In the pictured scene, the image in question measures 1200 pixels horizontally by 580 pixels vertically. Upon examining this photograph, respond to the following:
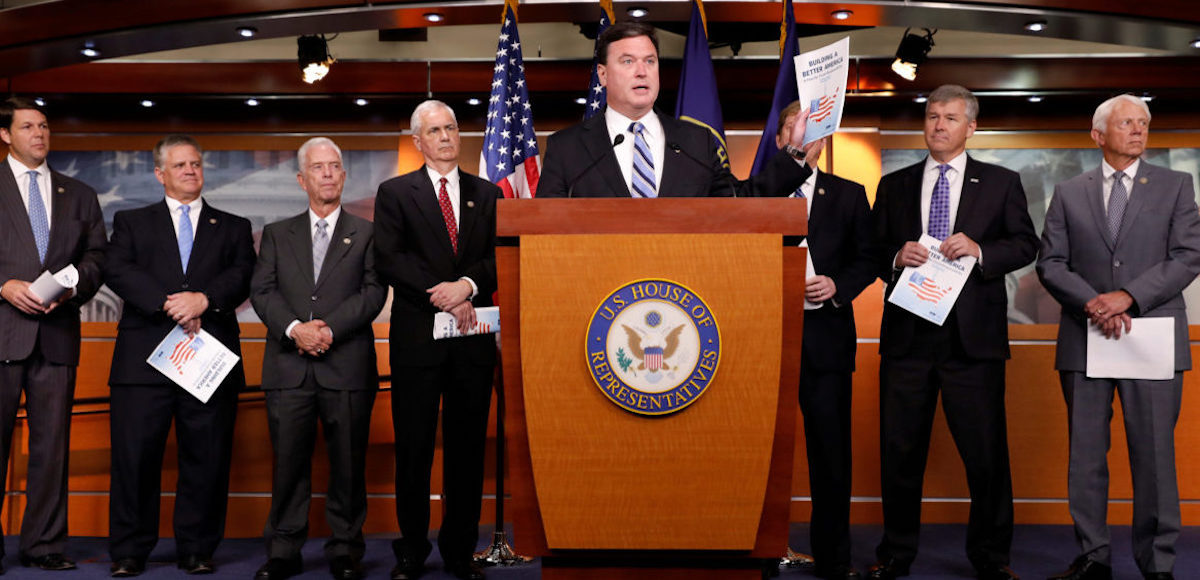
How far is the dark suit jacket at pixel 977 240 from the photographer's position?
13.2 feet

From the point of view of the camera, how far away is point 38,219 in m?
4.63

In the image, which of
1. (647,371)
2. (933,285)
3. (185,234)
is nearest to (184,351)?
(185,234)

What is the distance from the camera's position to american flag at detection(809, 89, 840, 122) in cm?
250

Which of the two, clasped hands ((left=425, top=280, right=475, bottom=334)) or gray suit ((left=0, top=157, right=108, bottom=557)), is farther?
gray suit ((left=0, top=157, right=108, bottom=557))

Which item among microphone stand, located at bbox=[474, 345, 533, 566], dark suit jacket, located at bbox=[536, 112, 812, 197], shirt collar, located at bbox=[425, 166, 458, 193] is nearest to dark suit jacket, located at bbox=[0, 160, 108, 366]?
shirt collar, located at bbox=[425, 166, 458, 193]

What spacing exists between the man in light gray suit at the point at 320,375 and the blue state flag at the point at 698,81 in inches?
64.2

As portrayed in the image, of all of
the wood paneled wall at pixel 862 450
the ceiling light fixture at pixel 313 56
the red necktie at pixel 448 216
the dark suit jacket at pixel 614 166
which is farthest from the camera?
the wood paneled wall at pixel 862 450

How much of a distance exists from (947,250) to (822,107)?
64.9 inches

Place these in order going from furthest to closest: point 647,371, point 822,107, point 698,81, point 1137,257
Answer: point 698,81
point 1137,257
point 822,107
point 647,371

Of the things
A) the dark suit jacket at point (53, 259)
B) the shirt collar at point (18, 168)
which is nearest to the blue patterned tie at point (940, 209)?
the dark suit jacket at point (53, 259)

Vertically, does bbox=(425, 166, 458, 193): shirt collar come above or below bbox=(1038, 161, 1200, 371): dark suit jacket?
above

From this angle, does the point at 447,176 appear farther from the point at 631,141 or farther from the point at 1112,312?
the point at 1112,312

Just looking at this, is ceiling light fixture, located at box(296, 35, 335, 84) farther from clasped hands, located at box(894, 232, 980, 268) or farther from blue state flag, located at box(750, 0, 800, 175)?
clasped hands, located at box(894, 232, 980, 268)

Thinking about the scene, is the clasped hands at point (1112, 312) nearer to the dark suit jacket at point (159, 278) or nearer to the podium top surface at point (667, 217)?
the podium top surface at point (667, 217)
